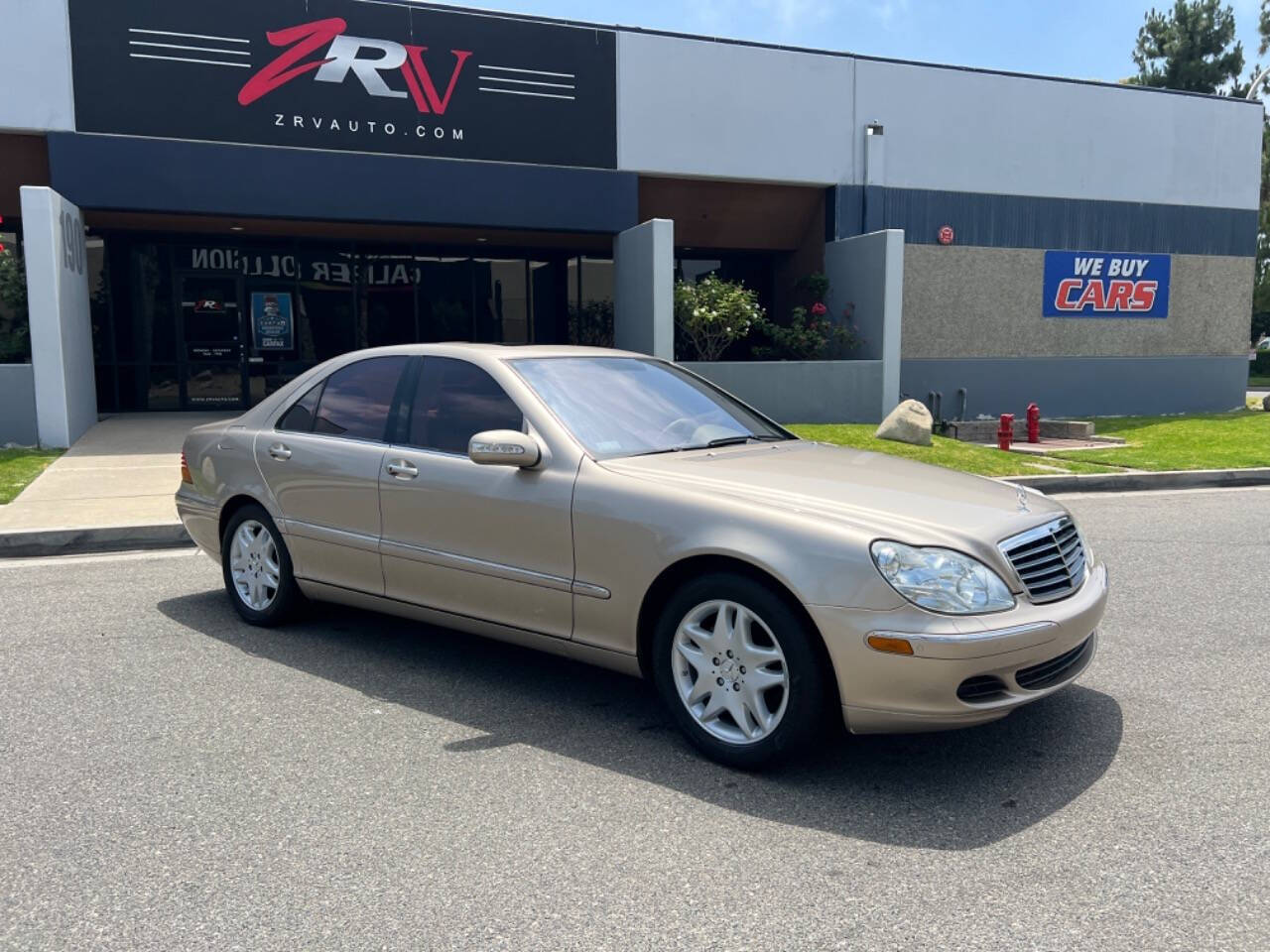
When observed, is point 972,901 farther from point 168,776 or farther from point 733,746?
point 168,776

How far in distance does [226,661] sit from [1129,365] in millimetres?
20016

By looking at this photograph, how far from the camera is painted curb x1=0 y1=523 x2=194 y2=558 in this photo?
317 inches

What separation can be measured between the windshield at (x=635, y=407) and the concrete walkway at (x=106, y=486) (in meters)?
4.97

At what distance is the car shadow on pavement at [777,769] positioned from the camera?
3.52 m

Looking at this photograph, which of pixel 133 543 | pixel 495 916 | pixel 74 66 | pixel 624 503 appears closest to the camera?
pixel 495 916

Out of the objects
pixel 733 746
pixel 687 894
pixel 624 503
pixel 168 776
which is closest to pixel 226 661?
pixel 168 776

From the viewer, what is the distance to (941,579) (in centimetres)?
356

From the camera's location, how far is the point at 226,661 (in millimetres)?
5191

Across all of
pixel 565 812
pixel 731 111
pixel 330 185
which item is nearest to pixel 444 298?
pixel 330 185

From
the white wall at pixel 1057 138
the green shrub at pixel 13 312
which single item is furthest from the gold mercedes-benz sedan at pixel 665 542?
the white wall at pixel 1057 138

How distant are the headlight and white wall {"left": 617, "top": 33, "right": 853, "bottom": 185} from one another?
14249mm

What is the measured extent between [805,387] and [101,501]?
10517 millimetres

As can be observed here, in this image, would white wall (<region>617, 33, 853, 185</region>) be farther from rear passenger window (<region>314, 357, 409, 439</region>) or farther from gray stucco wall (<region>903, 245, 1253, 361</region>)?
rear passenger window (<region>314, 357, 409, 439</region>)

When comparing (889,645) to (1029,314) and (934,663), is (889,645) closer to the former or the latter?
(934,663)
